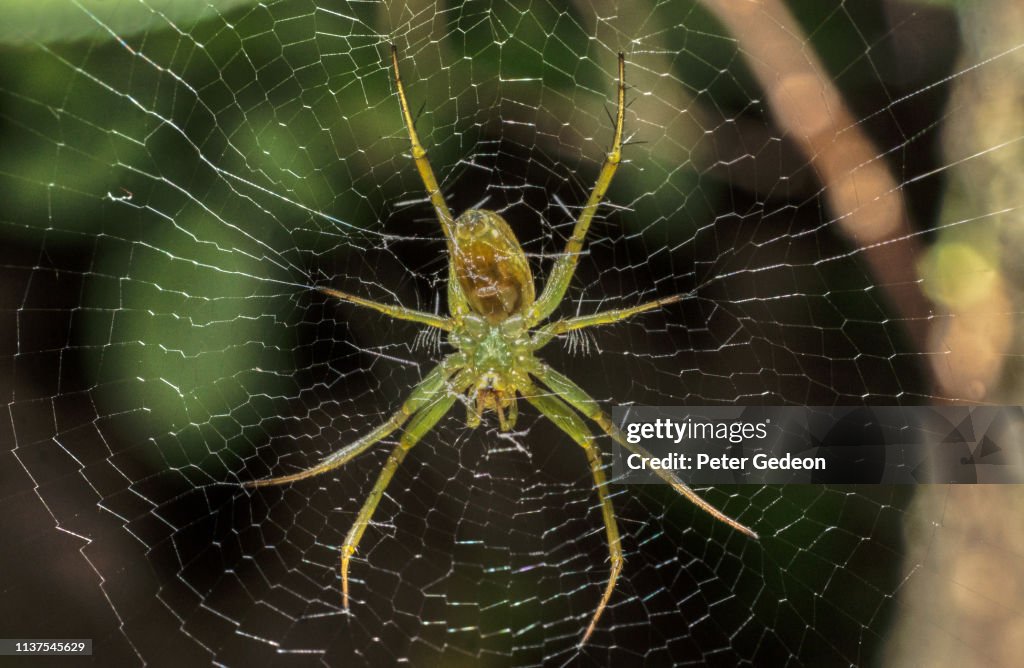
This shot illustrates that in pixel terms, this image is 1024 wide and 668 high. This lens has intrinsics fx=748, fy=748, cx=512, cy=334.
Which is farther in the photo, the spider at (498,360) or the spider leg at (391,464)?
the spider leg at (391,464)

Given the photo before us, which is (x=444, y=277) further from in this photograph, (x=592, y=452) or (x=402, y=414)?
(x=592, y=452)

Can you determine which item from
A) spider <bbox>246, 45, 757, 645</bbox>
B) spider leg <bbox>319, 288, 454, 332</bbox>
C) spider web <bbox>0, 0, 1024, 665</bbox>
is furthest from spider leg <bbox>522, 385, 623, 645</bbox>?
spider leg <bbox>319, 288, 454, 332</bbox>

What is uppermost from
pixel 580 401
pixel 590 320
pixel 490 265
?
pixel 490 265

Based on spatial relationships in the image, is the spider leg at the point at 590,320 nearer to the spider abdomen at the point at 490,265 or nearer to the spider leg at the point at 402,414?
the spider abdomen at the point at 490,265

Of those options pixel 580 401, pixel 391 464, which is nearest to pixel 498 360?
pixel 580 401

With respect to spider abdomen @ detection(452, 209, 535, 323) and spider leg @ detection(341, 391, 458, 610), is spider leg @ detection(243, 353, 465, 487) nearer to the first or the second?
spider leg @ detection(341, 391, 458, 610)

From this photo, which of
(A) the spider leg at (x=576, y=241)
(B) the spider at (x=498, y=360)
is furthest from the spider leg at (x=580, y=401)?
(A) the spider leg at (x=576, y=241)

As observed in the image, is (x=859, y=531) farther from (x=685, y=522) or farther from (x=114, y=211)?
(x=114, y=211)
